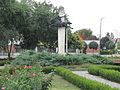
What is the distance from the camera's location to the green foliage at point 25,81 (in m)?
8.22

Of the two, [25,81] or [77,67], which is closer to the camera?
[25,81]

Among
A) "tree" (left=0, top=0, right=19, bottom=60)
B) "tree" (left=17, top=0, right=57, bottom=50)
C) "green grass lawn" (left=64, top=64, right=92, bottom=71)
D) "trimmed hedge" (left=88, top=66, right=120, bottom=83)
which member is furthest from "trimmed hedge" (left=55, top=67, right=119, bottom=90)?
"tree" (left=17, top=0, right=57, bottom=50)

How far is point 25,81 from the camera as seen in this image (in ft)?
28.9

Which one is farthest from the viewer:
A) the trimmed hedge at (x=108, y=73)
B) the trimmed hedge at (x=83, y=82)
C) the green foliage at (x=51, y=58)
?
the green foliage at (x=51, y=58)

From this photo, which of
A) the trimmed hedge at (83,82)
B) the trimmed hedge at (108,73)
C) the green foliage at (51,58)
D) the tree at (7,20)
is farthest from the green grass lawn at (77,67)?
the tree at (7,20)

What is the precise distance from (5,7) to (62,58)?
45.4 ft

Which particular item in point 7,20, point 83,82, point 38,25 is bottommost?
point 83,82

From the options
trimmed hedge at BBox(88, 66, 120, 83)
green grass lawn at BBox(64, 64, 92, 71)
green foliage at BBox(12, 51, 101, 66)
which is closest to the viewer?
trimmed hedge at BBox(88, 66, 120, 83)

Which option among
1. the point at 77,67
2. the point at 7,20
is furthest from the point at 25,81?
the point at 7,20

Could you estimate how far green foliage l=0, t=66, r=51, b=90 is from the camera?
8219 mm

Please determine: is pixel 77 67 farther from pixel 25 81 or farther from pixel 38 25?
pixel 38 25

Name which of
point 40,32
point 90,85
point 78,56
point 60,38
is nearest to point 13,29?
point 40,32

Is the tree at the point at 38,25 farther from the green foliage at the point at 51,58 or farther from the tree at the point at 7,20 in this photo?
the green foliage at the point at 51,58

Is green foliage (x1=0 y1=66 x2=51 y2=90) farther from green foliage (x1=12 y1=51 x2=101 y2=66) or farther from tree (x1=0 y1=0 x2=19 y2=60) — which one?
tree (x1=0 y1=0 x2=19 y2=60)
